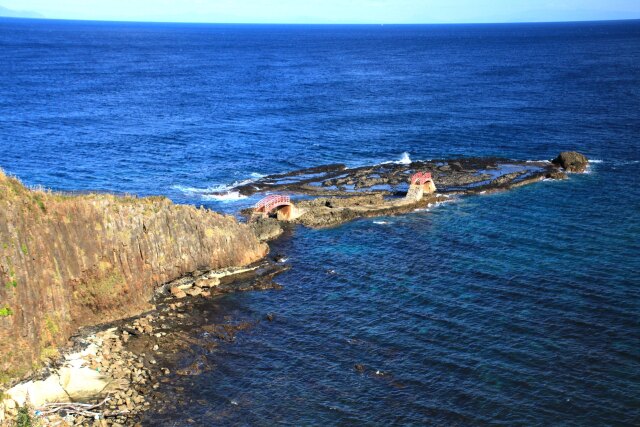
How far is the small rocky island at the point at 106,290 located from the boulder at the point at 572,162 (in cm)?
5097

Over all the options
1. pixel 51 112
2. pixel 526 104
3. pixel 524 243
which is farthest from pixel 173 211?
pixel 526 104

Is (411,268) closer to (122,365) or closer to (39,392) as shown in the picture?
(122,365)

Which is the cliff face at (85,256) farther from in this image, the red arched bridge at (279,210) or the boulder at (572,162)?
the boulder at (572,162)

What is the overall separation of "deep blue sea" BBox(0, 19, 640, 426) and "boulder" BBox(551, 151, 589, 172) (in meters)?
3.00

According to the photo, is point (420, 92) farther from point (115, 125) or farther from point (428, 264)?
point (428, 264)

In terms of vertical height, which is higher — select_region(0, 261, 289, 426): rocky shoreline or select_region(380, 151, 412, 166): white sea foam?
select_region(380, 151, 412, 166): white sea foam

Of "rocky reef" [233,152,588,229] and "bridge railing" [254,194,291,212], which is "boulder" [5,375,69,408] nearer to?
"rocky reef" [233,152,588,229]

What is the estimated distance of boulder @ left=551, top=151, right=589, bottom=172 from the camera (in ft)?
334

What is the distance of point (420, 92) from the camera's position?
17800 centimetres

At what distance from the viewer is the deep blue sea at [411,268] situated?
47000mm

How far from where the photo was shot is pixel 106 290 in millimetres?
56906

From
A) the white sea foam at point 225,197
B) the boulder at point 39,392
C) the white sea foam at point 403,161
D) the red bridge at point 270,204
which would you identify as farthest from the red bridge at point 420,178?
the boulder at point 39,392

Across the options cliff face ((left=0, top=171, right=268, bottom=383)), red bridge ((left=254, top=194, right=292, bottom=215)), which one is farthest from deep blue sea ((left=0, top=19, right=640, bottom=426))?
cliff face ((left=0, top=171, right=268, bottom=383))

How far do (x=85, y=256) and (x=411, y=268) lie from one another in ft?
107
